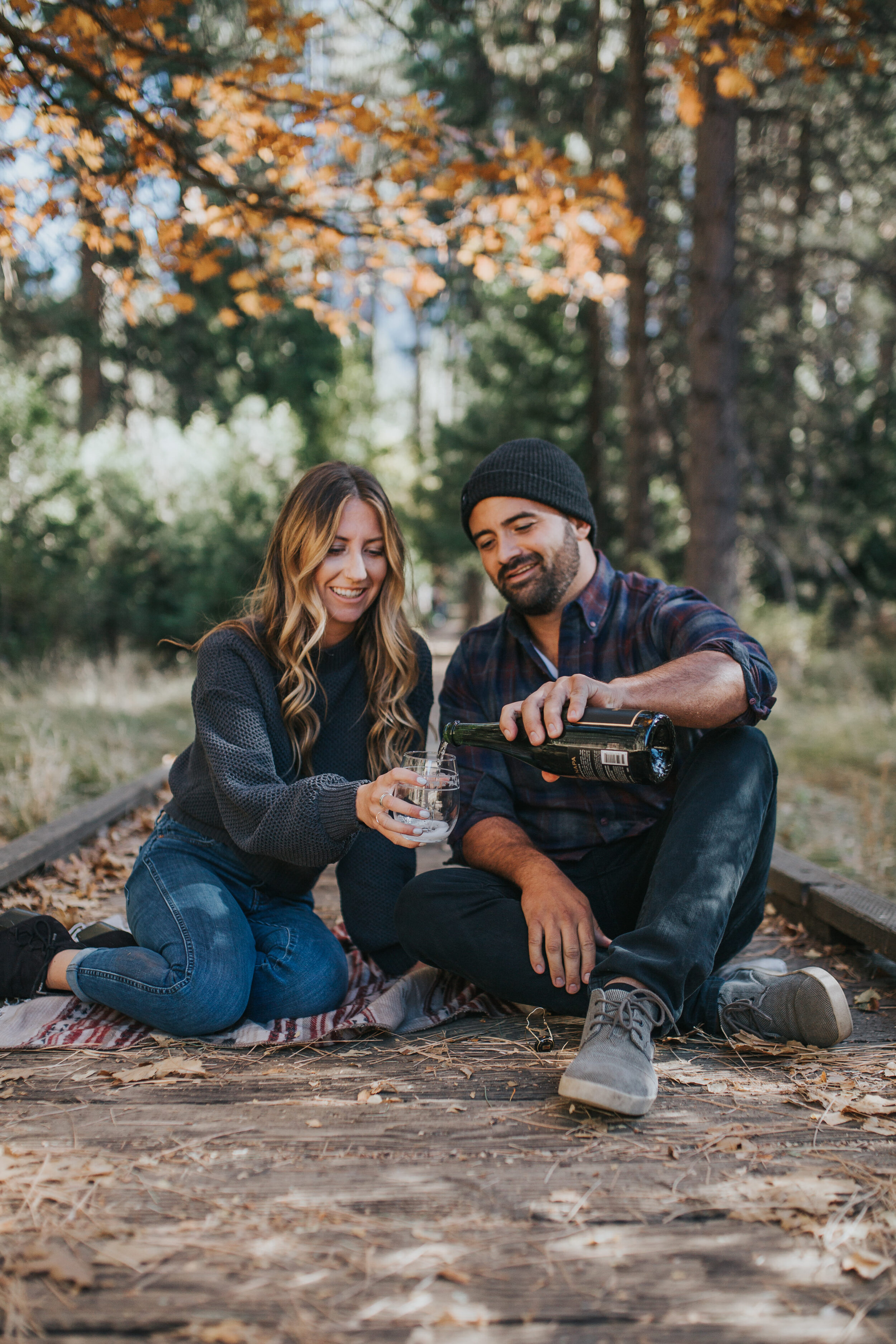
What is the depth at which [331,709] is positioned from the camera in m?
3.14

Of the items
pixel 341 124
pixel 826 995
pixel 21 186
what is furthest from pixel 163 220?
pixel 826 995

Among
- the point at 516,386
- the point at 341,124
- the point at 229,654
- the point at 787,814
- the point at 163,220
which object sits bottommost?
the point at 787,814

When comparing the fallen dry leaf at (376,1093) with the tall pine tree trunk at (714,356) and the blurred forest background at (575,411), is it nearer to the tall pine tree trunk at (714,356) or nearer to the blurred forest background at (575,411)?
the blurred forest background at (575,411)

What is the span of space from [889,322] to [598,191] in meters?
11.7

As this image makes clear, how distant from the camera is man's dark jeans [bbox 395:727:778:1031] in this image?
2.37 meters

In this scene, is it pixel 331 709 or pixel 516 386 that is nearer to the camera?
pixel 331 709

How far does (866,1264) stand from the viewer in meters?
1.56

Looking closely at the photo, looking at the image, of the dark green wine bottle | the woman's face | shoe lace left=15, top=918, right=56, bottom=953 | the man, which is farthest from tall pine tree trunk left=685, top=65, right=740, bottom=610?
shoe lace left=15, top=918, right=56, bottom=953

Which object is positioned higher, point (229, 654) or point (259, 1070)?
point (229, 654)

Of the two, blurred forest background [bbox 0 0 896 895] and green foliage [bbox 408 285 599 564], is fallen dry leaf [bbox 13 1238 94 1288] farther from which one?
green foliage [bbox 408 285 599 564]

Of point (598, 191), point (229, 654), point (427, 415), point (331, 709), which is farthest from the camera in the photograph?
point (427, 415)

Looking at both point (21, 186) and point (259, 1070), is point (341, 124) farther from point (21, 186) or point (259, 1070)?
point (259, 1070)

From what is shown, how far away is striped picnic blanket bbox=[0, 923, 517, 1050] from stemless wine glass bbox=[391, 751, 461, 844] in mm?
691

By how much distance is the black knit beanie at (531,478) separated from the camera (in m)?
3.14
